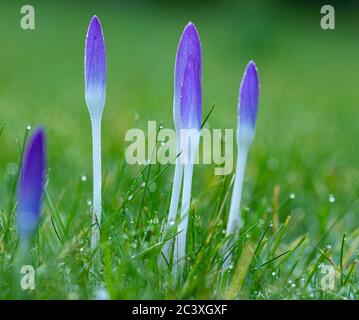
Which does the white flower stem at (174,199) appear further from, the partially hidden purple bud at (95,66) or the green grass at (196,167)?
the partially hidden purple bud at (95,66)

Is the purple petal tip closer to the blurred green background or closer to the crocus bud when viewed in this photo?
the crocus bud

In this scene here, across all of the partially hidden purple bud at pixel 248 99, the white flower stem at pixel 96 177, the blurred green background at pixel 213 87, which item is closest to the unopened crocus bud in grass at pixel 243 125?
the partially hidden purple bud at pixel 248 99

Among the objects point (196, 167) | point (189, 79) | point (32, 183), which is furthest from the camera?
point (196, 167)

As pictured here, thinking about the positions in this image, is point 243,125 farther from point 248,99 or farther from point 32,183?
point 32,183

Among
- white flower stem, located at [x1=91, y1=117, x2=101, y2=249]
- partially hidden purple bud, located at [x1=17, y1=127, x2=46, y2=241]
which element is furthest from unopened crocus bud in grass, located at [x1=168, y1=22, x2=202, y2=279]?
partially hidden purple bud, located at [x1=17, y1=127, x2=46, y2=241]

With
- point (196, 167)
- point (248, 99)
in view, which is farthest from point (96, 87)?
point (196, 167)

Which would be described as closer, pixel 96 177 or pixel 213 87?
pixel 96 177
